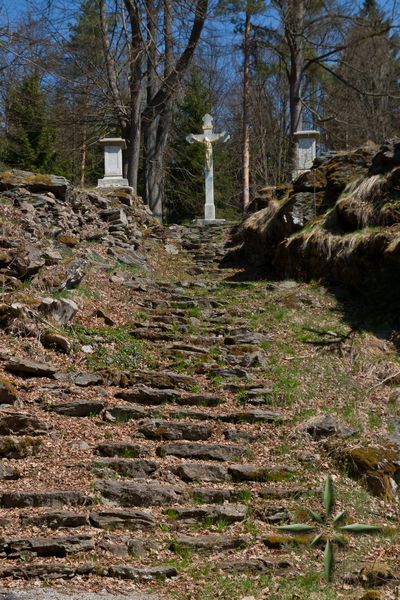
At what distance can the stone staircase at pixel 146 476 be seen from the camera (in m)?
4.52

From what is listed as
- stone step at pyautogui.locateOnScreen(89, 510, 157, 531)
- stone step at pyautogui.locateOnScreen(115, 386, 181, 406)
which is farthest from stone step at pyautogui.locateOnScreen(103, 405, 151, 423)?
stone step at pyautogui.locateOnScreen(89, 510, 157, 531)

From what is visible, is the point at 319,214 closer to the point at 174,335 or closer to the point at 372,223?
the point at 372,223

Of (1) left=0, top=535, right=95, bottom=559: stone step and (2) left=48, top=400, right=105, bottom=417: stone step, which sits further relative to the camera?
(2) left=48, top=400, right=105, bottom=417: stone step

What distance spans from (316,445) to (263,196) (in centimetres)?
1044

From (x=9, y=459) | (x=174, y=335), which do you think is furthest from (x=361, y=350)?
(x=9, y=459)

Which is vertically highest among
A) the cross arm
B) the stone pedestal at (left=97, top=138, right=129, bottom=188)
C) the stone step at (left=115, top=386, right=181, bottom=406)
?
the cross arm

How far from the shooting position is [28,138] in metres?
21.7

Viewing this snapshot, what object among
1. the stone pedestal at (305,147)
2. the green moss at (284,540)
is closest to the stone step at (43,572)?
the green moss at (284,540)

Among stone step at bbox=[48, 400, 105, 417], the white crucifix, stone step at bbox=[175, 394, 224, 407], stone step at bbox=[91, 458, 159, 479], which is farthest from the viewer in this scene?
the white crucifix

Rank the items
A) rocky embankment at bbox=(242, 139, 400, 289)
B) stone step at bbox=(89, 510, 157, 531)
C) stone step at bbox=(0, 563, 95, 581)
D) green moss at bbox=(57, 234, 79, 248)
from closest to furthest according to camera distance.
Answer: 1. stone step at bbox=(0, 563, 95, 581)
2. stone step at bbox=(89, 510, 157, 531)
3. rocky embankment at bbox=(242, 139, 400, 289)
4. green moss at bbox=(57, 234, 79, 248)

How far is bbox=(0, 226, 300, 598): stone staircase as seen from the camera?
452 centimetres

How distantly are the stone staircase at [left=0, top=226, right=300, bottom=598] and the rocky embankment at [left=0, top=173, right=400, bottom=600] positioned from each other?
2 centimetres

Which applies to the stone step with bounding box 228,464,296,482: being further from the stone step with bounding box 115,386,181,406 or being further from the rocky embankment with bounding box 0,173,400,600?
the stone step with bounding box 115,386,181,406

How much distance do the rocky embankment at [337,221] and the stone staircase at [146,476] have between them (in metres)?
2.83
